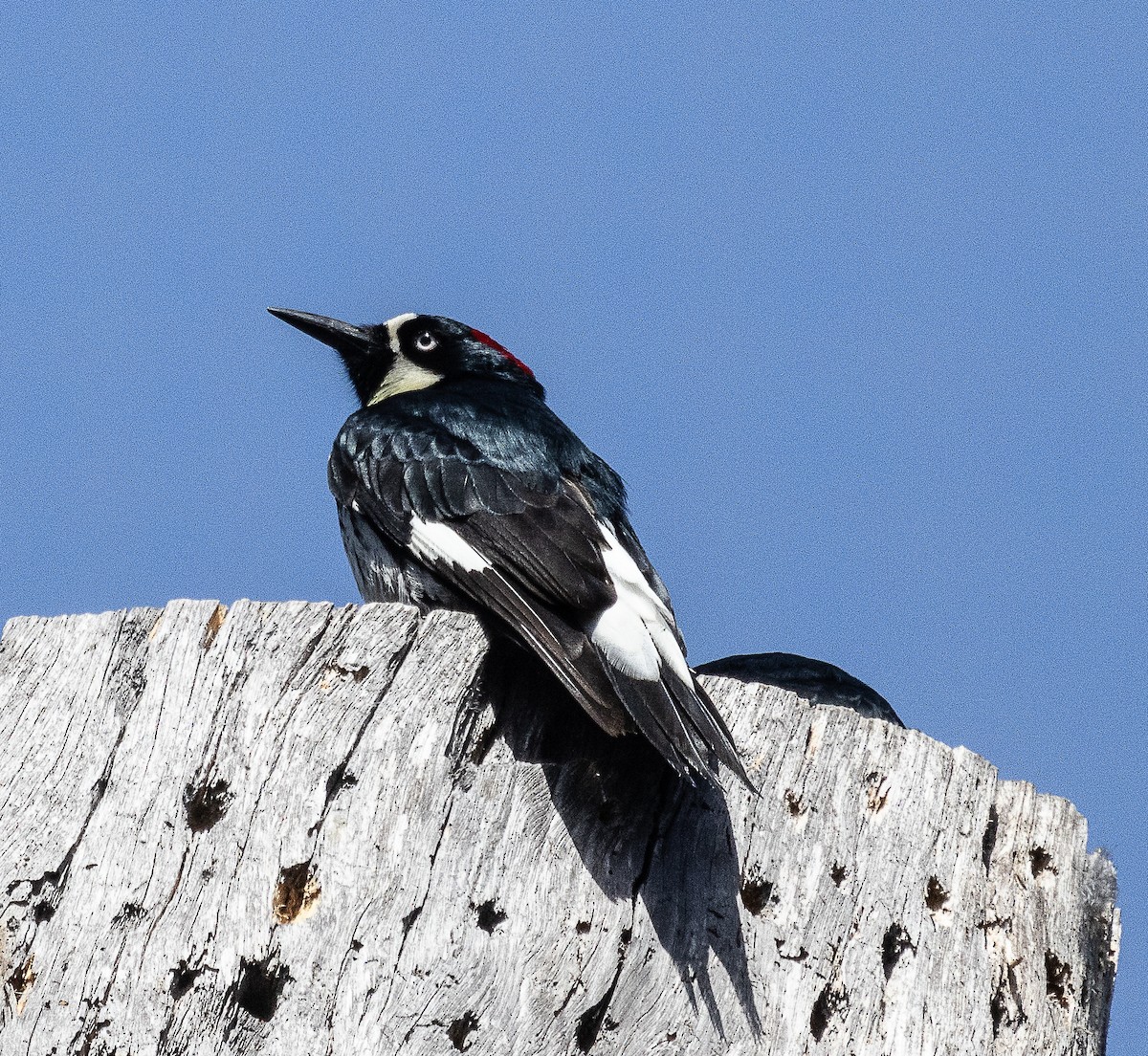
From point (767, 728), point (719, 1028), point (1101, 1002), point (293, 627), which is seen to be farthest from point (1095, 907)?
point (293, 627)

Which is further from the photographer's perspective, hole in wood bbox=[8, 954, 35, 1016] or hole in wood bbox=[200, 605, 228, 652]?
hole in wood bbox=[200, 605, 228, 652]

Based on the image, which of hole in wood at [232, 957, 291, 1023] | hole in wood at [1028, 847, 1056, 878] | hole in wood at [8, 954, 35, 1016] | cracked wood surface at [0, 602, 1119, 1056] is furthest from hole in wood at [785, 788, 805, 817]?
hole in wood at [8, 954, 35, 1016]

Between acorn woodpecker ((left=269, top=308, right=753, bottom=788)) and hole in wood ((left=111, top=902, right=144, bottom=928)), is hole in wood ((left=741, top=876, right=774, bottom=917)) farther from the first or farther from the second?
hole in wood ((left=111, top=902, right=144, bottom=928))

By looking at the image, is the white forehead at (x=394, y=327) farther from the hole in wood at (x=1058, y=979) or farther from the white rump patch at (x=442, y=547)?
the hole in wood at (x=1058, y=979)

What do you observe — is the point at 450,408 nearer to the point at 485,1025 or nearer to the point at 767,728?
the point at 767,728

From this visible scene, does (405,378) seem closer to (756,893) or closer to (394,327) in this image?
(394,327)

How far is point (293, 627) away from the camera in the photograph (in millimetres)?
3732

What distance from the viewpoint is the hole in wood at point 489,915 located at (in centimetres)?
337

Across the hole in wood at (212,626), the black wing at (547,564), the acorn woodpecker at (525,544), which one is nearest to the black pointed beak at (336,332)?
the acorn woodpecker at (525,544)

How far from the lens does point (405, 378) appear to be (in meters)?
6.76

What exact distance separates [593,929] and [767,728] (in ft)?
2.71

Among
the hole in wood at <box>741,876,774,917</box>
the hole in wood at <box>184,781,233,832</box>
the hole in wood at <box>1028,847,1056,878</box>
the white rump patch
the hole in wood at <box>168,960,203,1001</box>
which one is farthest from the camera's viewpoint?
the white rump patch

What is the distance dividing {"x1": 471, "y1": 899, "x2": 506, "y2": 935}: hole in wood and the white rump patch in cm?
114

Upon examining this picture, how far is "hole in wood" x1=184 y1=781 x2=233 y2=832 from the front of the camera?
11.3 feet
